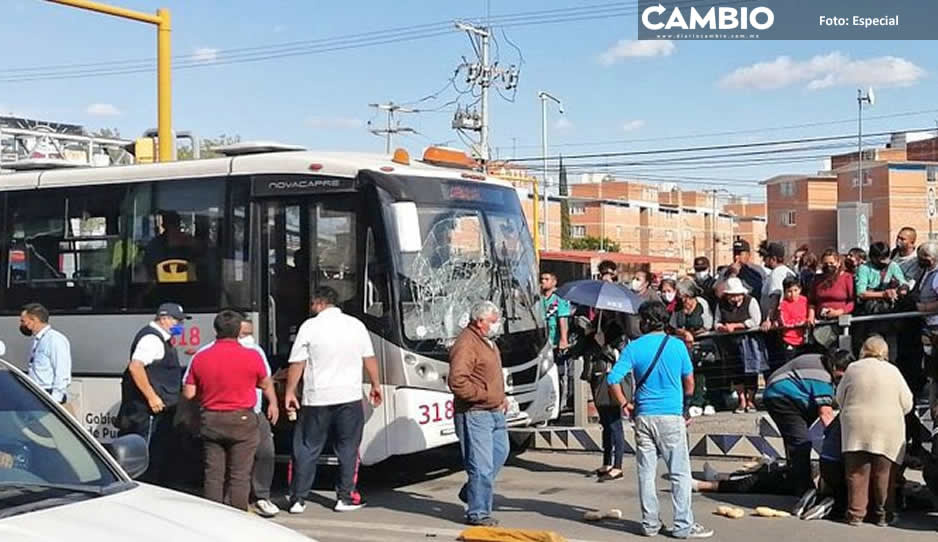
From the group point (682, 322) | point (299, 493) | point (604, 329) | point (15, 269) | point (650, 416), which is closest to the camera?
point (650, 416)

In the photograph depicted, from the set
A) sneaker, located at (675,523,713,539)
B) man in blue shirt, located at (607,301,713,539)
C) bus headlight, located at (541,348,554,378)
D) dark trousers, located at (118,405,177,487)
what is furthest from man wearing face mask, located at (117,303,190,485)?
sneaker, located at (675,523,713,539)

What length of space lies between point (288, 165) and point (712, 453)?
5.30 m

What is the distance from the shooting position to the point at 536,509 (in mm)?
9773

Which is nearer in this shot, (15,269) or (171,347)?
(171,347)

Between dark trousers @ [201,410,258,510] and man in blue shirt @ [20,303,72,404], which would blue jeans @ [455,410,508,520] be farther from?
man in blue shirt @ [20,303,72,404]

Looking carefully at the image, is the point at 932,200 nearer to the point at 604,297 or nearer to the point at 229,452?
the point at 604,297

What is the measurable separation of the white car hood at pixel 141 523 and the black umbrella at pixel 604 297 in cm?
766

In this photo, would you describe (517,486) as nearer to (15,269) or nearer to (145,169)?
(145,169)

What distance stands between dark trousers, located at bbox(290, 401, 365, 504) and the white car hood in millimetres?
5313

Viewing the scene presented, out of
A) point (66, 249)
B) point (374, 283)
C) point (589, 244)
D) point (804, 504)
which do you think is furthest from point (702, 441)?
point (589, 244)

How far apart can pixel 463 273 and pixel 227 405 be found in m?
3.14

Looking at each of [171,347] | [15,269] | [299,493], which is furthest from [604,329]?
[15,269]

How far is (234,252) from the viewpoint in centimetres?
1115

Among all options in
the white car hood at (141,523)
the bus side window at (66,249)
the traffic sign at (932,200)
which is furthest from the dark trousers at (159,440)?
the traffic sign at (932,200)
